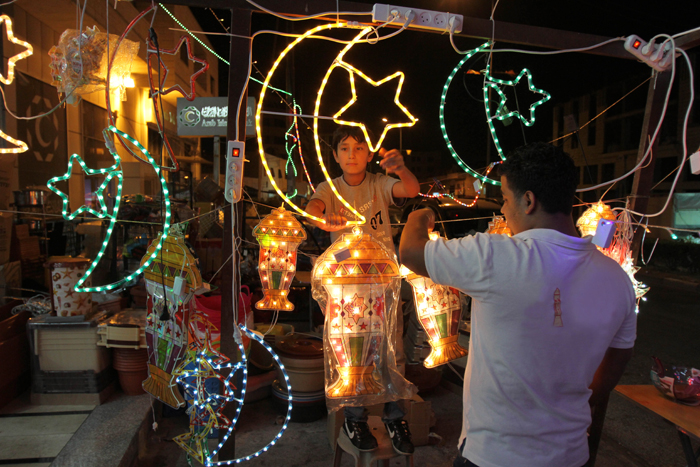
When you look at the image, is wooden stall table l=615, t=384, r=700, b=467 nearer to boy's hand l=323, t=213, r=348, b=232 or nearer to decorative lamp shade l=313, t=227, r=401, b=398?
decorative lamp shade l=313, t=227, r=401, b=398

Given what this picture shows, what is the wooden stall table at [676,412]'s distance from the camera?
1.99 metres

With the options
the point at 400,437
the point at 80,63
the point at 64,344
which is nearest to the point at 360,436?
the point at 400,437

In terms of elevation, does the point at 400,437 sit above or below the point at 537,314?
below

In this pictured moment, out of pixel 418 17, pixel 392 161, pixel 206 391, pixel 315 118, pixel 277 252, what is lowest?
pixel 206 391

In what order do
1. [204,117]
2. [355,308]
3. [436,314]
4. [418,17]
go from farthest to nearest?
[204,117]
[418,17]
[436,314]
[355,308]

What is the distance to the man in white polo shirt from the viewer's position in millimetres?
1229

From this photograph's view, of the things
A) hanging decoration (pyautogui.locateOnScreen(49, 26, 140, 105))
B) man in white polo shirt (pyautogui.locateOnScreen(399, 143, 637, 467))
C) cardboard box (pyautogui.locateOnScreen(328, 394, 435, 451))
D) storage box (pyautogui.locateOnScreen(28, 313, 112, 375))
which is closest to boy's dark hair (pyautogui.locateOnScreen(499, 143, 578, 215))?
man in white polo shirt (pyautogui.locateOnScreen(399, 143, 637, 467))

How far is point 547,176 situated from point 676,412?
174 centimetres

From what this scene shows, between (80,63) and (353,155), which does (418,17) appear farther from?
(80,63)

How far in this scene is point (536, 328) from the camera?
4.05 feet

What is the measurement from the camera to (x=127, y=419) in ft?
9.71

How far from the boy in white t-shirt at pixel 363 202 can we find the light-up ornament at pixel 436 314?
0.25m

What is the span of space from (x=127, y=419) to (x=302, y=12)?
2.93 metres

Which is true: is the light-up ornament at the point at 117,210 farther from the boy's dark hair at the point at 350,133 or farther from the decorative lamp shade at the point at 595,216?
the decorative lamp shade at the point at 595,216
